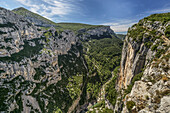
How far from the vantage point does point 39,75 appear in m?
74.6

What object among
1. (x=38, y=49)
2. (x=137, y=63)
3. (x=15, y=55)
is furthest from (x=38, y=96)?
(x=137, y=63)

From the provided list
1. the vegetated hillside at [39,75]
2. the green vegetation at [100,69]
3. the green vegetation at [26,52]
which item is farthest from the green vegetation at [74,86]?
the green vegetation at [26,52]

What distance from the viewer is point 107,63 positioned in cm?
14800

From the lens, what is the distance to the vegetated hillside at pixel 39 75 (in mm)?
56781

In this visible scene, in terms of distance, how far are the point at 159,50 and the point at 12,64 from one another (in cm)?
8338

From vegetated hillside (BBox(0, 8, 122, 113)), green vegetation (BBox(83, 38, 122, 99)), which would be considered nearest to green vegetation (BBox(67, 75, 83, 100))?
vegetated hillside (BBox(0, 8, 122, 113))

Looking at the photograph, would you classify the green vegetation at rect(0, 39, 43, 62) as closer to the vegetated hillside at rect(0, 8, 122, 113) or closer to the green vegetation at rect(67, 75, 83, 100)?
the vegetated hillside at rect(0, 8, 122, 113)

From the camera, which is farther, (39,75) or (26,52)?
(26,52)

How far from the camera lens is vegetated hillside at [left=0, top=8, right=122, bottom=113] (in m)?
56.8

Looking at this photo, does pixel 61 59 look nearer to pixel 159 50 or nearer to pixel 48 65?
pixel 48 65

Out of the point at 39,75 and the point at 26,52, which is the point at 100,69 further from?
the point at 26,52

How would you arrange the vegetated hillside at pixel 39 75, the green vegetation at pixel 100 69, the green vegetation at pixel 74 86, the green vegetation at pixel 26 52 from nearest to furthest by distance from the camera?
the vegetated hillside at pixel 39 75 → the green vegetation at pixel 26 52 → the green vegetation at pixel 74 86 → the green vegetation at pixel 100 69

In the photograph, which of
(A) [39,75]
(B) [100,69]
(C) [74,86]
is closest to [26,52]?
(A) [39,75]

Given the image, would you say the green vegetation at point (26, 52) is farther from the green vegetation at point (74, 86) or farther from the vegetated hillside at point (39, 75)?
the green vegetation at point (74, 86)
